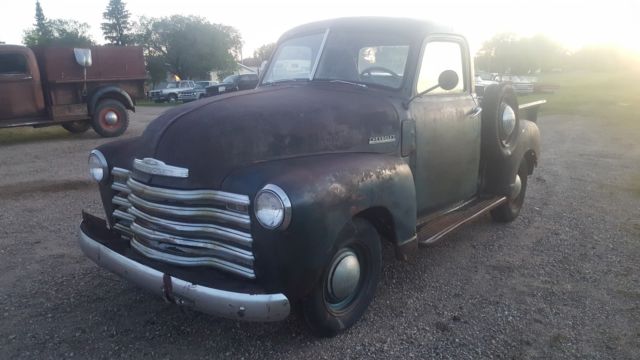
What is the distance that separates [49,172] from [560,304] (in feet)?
26.8

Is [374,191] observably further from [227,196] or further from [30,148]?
[30,148]

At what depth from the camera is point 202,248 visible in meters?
2.76

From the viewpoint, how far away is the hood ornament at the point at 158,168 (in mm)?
2777

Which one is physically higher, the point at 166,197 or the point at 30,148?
the point at 166,197

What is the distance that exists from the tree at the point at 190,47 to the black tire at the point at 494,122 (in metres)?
48.2

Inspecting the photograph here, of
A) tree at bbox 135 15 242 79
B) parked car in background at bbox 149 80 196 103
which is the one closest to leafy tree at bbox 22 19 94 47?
tree at bbox 135 15 242 79

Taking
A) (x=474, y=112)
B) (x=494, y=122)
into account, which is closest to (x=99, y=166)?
(x=474, y=112)

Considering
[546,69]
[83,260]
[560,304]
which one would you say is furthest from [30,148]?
[546,69]

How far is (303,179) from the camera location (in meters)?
2.66

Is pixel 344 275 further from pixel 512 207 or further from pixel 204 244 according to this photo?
pixel 512 207

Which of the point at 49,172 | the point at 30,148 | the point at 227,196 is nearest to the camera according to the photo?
the point at 227,196

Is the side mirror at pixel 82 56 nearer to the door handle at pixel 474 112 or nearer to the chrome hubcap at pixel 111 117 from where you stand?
the chrome hubcap at pixel 111 117

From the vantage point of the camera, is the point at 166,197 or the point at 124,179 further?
the point at 124,179

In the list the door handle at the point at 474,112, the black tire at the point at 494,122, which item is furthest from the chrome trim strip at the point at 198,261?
the black tire at the point at 494,122
